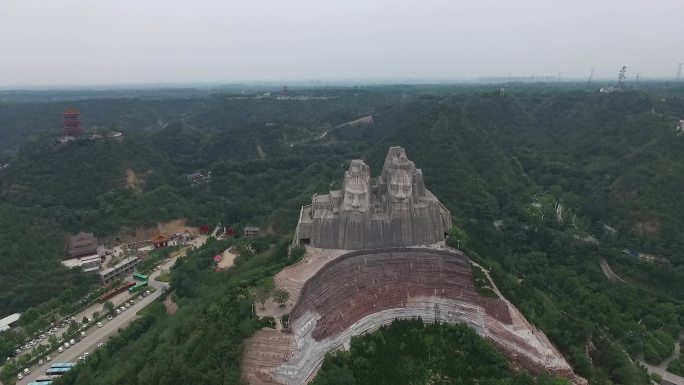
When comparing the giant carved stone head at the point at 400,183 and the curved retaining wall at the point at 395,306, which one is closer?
the curved retaining wall at the point at 395,306

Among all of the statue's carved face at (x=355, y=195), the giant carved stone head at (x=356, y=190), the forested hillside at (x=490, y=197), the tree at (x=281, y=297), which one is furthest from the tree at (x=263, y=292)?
the statue's carved face at (x=355, y=195)

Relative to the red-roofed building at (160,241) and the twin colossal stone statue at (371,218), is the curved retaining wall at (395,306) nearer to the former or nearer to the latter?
the twin colossal stone statue at (371,218)

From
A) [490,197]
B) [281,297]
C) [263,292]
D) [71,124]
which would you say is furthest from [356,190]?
[71,124]

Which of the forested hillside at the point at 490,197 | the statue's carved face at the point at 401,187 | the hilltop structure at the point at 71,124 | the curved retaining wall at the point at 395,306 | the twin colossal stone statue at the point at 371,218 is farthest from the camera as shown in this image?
the hilltop structure at the point at 71,124

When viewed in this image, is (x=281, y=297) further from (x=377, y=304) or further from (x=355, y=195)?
(x=355, y=195)

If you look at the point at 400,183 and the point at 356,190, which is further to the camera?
the point at 400,183

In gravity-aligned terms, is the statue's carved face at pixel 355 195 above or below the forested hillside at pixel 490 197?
above

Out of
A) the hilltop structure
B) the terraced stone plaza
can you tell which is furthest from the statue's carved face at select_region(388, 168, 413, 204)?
the hilltop structure
